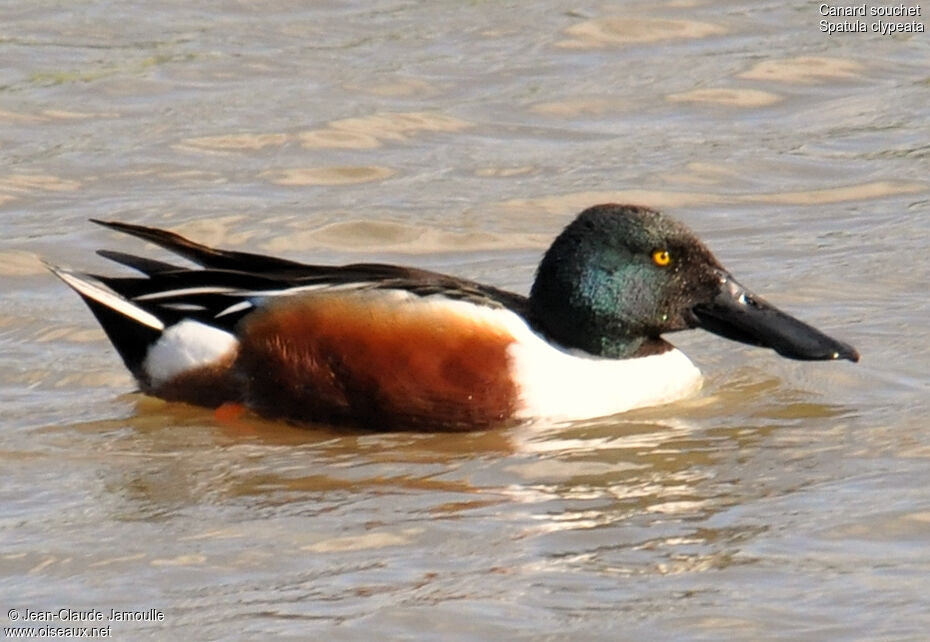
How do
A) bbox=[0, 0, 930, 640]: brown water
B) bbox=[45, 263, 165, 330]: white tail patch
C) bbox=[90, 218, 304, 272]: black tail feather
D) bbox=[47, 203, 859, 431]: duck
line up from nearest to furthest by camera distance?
1. bbox=[0, 0, 930, 640]: brown water
2. bbox=[47, 203, 859, 431]: duck
3. bbox=[90, 218, 304, 272]: black tail feather
4. bbox=[45, 263, 165, 330]: white tail patch

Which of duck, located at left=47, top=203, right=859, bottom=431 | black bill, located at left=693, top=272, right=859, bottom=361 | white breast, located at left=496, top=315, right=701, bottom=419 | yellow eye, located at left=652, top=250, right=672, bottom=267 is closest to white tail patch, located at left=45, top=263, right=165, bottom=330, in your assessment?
duck, located at left=47, top=203, right=859, bottom=431

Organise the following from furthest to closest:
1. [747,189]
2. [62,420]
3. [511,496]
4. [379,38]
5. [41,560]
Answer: [379,38]
[747,189]
[62,420]
[511,496]
[41,560]

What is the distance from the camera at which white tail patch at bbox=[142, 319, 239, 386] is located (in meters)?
7.12

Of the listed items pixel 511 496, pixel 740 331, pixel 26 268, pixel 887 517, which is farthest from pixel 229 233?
pixel 887 517

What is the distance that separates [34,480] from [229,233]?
10.1ft

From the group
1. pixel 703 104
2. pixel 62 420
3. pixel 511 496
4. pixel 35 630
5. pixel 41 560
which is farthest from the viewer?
pixel 703 104

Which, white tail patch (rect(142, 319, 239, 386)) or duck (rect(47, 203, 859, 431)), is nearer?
duck (rect(47, 203, 859, 431))

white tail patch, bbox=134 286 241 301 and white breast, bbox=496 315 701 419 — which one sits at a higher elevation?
white tail patch, bbox=134 286 241 301

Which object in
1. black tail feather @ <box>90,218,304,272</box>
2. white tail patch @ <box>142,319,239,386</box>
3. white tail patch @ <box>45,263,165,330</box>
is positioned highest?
black tail feather @ <box>90,218,304,272</box>

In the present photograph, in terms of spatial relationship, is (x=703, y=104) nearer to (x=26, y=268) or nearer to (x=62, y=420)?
(x=26, y=268)

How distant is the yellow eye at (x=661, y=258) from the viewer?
23.1 ft

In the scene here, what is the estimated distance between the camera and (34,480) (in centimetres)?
633

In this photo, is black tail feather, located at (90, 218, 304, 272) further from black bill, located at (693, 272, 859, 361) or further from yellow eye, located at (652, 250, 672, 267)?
black bill, located at (693, 272, 859, 361)

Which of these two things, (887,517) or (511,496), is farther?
(511,496)
